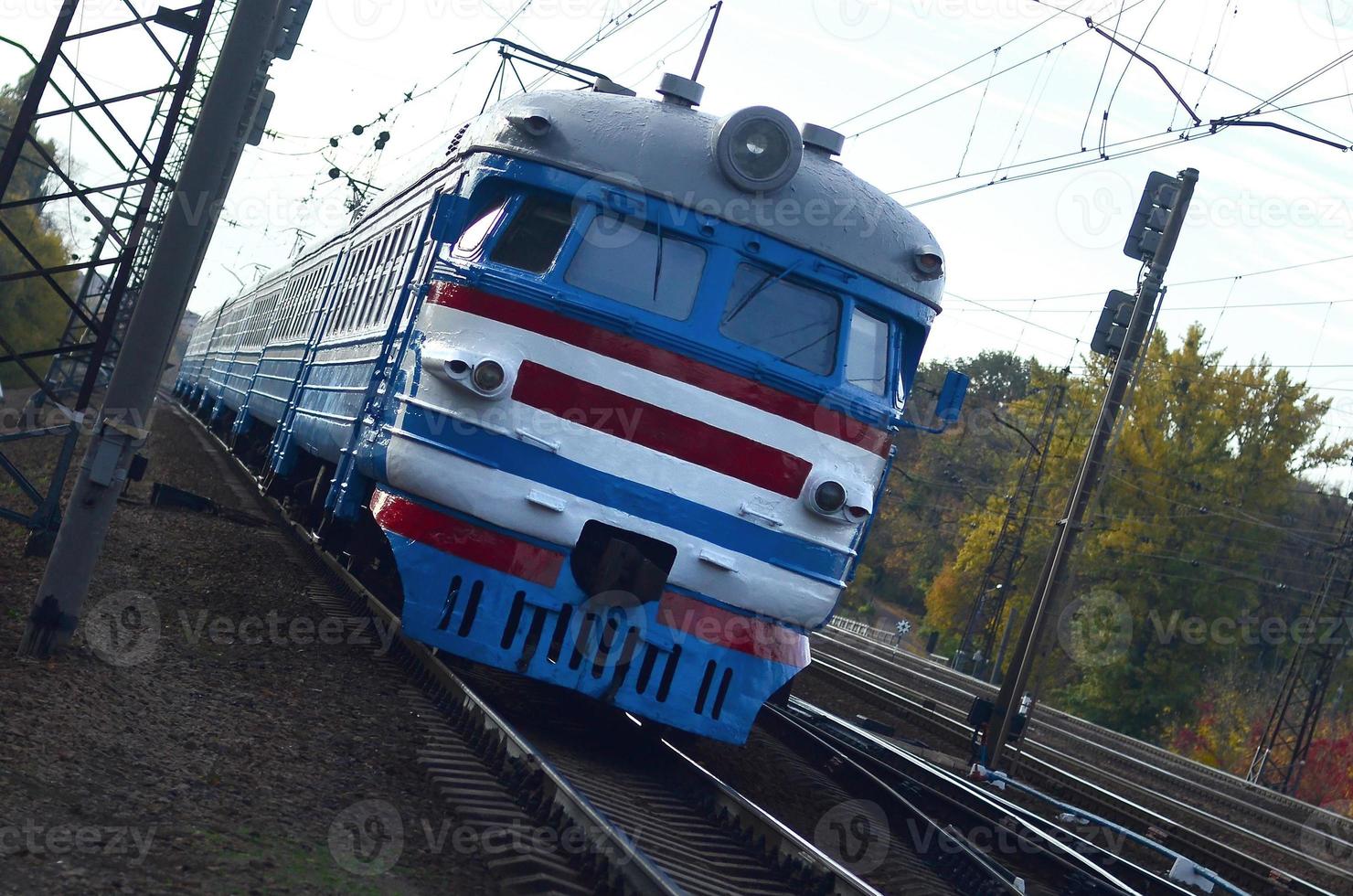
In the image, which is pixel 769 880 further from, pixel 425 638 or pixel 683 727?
pixel 425 638

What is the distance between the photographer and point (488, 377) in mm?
7172

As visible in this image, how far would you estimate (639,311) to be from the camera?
24.4ft

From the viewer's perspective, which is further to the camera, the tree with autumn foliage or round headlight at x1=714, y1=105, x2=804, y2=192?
the tree with autumn foliage

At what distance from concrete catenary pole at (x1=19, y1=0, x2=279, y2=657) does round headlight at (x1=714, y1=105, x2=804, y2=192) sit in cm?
264

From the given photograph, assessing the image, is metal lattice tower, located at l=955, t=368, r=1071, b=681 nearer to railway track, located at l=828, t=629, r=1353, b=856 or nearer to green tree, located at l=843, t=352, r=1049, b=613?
railway track, located at l=828, t=629, r=1353, b=856

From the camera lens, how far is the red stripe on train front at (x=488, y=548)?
23.4ft

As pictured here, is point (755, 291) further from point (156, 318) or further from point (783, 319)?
point (156, 318)

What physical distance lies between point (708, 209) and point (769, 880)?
3.57 meters

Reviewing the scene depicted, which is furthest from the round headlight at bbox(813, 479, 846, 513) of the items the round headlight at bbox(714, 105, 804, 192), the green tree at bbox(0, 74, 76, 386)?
the green tree at bbox(0, 74, 76, 386)

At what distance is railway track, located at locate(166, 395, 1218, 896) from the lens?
553 cm

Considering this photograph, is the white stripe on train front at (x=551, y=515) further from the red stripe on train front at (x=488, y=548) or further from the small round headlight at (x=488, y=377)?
the small round headlight at (x=488, y=377)

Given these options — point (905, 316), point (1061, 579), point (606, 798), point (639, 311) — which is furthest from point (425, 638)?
point (1061, 579)

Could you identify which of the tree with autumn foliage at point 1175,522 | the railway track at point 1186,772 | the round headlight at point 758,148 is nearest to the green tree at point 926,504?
the tree with autumn foliage at point 1175,522

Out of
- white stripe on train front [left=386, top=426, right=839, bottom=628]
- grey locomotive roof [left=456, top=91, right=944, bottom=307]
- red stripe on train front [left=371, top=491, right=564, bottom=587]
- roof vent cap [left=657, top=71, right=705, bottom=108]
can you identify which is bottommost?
red stripe on train front [left=371, top=491, right=564, bottom=587]
